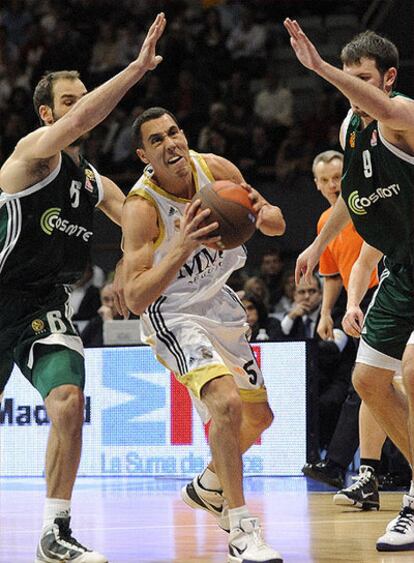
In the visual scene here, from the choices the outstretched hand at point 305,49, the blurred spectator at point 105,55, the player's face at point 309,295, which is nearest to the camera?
the outstretched hand at point 305,49

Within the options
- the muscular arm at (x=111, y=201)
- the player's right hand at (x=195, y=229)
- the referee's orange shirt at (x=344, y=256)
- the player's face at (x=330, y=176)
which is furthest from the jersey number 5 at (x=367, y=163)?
the player's face at (x=330, y=176)

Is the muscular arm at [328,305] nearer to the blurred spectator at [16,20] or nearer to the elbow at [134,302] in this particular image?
the elbow at [134,302]

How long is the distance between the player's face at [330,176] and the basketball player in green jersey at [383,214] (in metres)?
2.20

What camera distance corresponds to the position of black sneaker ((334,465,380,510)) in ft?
20.8

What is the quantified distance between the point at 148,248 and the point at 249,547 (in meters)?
→ 1.25

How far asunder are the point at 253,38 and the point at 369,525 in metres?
10.0

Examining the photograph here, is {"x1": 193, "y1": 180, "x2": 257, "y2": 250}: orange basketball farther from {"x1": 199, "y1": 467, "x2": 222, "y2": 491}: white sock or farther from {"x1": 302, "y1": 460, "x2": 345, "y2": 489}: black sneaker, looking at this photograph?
{"x1": 302, "y1": 460, "x2": 345, "y2": 489}: black sneaker

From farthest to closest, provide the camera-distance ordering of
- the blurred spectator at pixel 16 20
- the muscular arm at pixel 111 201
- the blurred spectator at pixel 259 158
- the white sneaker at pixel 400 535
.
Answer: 1. the blurred spectator at pixel 16 20
2. the blurred spectator at pixel 259 158
3. the muscular arm at pixel 111 201
4. the white sneaker at pixel 400 535

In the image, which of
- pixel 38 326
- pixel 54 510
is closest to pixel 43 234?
pixel 38 326

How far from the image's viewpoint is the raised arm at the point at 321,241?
18.3 feet

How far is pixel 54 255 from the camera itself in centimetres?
488

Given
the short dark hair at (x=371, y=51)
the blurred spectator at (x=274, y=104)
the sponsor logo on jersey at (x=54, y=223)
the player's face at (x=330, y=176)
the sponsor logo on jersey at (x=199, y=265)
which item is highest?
the blurred spectator at (x=274, y=104)

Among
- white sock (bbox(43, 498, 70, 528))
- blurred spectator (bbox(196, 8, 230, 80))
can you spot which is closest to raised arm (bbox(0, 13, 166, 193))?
white sock (bbox(43, 498, 70, 528))

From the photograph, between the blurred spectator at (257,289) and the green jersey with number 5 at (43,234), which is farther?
the blurred spectator at (257,289)
